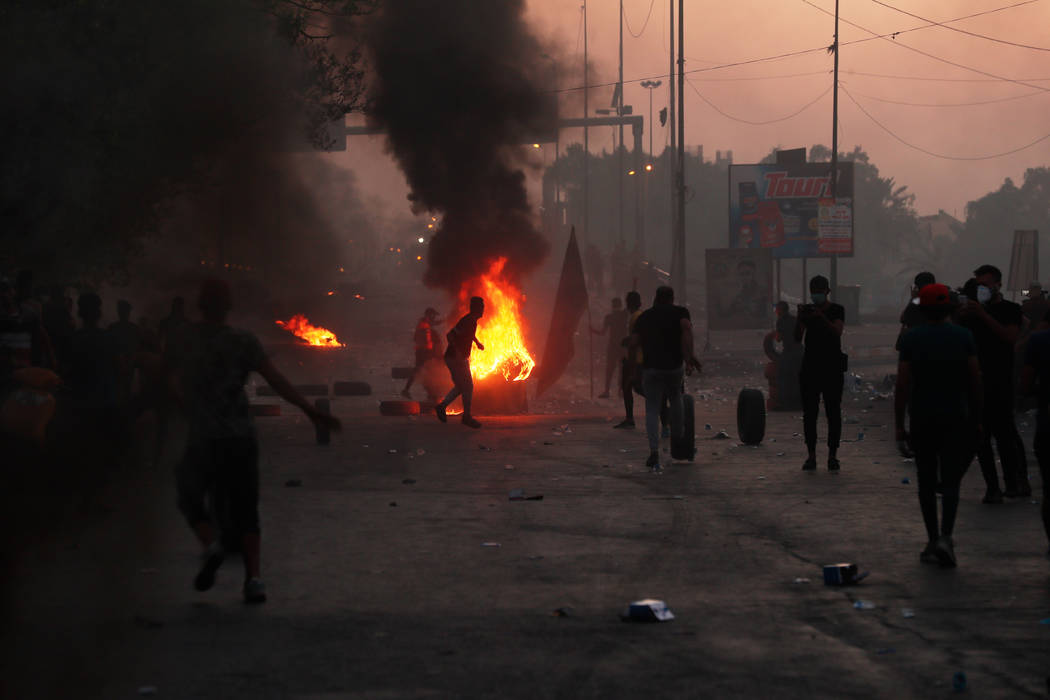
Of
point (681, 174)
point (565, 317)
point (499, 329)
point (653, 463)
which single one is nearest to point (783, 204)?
point (681, 174)

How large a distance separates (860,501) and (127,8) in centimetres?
1210

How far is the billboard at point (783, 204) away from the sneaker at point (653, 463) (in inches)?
1412

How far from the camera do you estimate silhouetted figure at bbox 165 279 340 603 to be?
20.6ft

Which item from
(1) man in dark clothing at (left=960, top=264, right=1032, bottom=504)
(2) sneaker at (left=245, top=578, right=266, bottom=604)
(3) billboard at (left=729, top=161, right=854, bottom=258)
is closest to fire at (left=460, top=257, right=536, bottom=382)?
(1) man in dark clothing at (left=960, top=264, right=1032, bottom=504)

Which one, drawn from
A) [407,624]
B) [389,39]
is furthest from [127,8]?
[407,624]

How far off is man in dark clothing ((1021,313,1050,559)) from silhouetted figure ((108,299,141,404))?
6486 mm

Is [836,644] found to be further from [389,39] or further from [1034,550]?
[389,39]

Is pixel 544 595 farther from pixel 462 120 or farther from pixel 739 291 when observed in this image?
pixel 739 291

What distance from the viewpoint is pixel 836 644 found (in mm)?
5449

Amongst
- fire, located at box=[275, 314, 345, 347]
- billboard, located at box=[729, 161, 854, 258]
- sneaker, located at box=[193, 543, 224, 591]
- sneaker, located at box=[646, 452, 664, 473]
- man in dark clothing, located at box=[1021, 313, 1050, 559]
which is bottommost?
sneaker, located at box=[646, 452, 664, 473]

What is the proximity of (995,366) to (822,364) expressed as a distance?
2.35 m

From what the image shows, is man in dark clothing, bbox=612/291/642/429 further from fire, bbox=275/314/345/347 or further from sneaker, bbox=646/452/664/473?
fire, bbox=275/314/345/347

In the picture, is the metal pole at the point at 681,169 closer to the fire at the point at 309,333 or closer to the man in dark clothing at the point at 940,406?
the fire at the point at 309,333

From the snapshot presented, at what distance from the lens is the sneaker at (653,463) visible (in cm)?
1164
